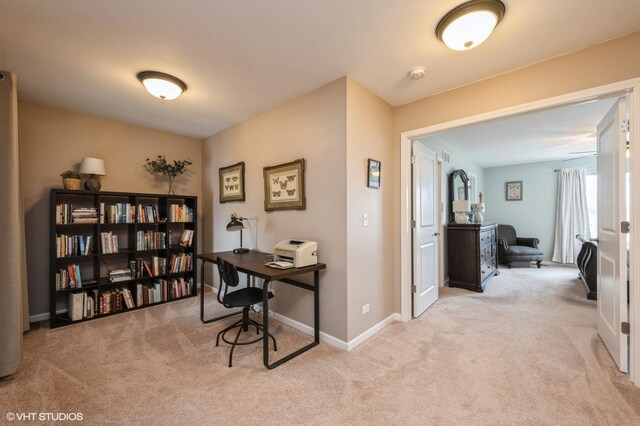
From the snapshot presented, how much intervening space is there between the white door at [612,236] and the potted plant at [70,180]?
501 centimetres

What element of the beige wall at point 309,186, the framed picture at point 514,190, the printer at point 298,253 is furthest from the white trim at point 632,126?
the framed picture at point 514,190

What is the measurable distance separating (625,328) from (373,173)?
2.18 meters

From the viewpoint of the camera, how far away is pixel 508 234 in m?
6.31

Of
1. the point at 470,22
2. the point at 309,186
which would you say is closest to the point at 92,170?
the point at 309,186

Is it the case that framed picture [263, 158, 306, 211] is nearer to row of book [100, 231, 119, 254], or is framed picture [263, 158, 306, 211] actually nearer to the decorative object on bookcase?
the decorative object on bookcase

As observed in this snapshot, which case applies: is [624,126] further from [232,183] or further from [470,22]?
[232,183]

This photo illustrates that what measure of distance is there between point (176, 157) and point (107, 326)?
2.38 m

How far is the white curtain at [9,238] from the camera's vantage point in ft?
6.08

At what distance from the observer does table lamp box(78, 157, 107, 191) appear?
300cm

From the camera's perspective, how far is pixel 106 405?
5.39 feet

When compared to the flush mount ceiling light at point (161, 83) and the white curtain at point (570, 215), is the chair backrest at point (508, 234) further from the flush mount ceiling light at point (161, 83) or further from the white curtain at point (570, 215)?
the flush mount ceiling light at point (161, 83)

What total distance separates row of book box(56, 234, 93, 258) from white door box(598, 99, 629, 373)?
16.3ft

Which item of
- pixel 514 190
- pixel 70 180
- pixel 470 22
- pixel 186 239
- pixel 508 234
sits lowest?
pixel 508 234

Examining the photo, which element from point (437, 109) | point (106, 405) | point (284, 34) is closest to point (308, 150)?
point (284, 34)
